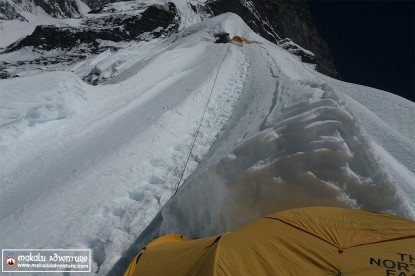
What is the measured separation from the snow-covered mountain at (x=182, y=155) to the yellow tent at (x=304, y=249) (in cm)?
87

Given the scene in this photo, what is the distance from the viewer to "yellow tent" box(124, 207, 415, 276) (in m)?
3.34

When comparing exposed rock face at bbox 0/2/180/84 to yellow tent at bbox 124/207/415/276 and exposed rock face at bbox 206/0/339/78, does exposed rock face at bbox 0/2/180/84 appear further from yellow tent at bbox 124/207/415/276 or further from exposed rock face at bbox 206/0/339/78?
yellow tent at bbox 124/207/415/276

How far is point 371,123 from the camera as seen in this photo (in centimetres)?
901

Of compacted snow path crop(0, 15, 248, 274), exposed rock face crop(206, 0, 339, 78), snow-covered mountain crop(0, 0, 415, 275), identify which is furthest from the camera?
exposed rock face crop(206, 0, 339, 78)

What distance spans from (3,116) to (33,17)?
96714 millimetres

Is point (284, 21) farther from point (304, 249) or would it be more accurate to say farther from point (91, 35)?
point (304, 249)

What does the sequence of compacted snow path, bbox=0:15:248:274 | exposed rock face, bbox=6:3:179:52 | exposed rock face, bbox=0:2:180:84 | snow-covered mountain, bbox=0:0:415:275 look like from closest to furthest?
snow-covered mountain, bbox=0:0:415:275 < compacted snow path, bbox=0:15:248:274 < exposed rock face, bbox=0:2:180:84 < exposed rock face, bbox=6:3:179:52

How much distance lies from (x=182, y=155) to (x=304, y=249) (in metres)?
Answer: 4.42

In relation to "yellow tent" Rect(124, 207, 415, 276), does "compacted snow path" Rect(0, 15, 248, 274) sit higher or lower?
lower

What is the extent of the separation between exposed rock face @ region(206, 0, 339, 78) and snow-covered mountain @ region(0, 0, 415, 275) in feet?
154

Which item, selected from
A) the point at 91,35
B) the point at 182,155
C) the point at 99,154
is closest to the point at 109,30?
the point at 91,35

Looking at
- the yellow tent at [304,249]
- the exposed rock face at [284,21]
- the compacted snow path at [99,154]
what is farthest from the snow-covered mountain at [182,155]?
the exposed rock face at [284,21]

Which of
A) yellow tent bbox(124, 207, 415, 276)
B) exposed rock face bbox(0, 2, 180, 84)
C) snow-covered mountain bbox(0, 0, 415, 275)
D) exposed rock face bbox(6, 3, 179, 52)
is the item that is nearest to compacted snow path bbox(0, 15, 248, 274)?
snow-covered mountain bbox(0, 0, 415, 275)

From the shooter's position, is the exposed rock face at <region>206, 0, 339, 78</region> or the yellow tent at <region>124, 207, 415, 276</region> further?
the exposed rock face at <region>206, 0, 339, 78</region>
